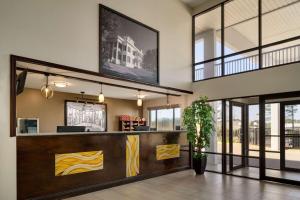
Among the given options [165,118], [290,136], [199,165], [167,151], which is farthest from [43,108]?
[290,136]

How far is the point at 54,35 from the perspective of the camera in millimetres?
4668

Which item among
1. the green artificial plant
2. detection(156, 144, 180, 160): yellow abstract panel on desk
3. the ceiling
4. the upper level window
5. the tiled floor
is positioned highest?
the ceiling

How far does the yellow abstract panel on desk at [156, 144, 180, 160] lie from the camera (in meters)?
6.59

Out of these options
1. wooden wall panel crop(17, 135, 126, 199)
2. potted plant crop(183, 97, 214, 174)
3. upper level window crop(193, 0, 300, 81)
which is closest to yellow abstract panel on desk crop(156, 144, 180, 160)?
potted plant crop(183, 97, 214, 174)

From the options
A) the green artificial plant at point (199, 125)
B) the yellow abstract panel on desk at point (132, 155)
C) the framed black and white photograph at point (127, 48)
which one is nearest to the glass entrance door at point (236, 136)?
the green artificial plant at point (199, 125)

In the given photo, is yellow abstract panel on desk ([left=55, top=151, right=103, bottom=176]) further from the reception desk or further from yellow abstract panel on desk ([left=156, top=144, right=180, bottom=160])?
yellow abstract panel on desk ([left=156, top=144, right=180, bottom=160])

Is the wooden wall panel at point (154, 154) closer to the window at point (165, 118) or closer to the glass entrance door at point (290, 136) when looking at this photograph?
the window at point (165, 118)

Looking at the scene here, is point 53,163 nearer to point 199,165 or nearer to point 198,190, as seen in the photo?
point 198,190

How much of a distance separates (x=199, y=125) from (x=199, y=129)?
0.40 ft

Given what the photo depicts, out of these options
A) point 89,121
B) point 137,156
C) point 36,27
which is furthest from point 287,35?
point 36,27

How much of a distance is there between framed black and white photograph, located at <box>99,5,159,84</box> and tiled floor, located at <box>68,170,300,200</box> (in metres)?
2.70

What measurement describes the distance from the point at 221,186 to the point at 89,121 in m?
5.40

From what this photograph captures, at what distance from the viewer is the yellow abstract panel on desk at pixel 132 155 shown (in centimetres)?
569

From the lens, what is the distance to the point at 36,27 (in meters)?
4.40
